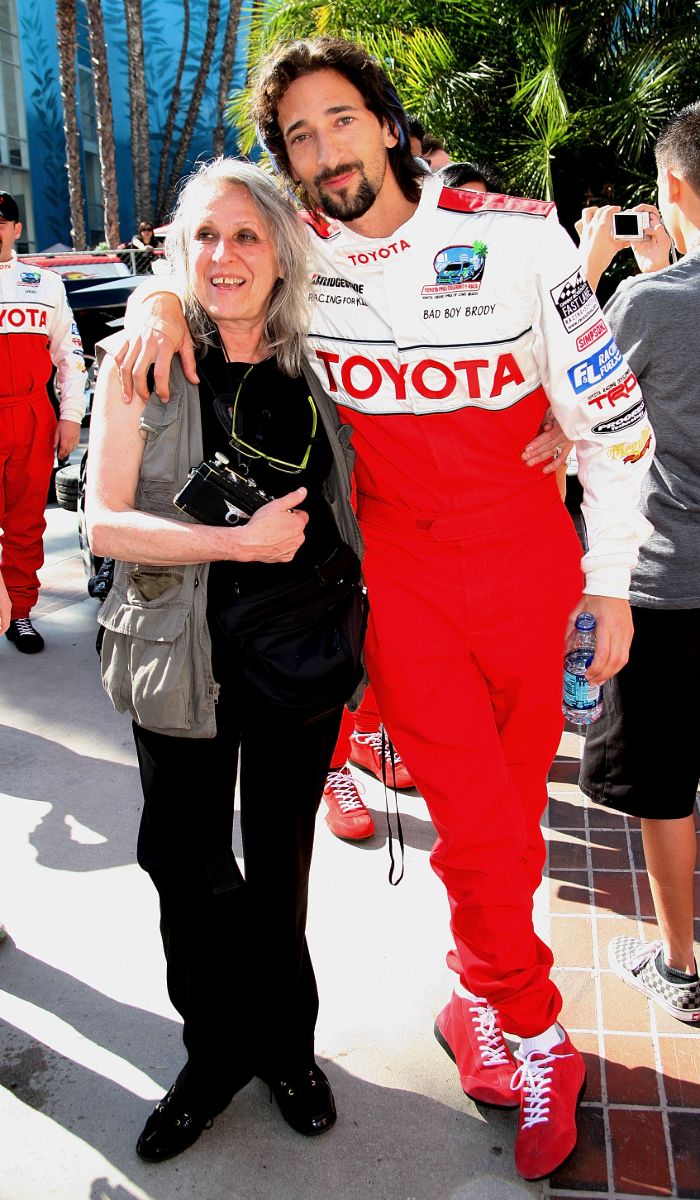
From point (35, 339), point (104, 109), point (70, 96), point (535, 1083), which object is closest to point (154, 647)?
point (535, 1083)

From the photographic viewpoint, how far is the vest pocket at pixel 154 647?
1969 mm

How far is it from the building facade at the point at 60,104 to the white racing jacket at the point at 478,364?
88.1 feet

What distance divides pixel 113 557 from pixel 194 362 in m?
0.40

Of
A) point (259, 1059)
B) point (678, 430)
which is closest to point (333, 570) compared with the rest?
point (678, 430)

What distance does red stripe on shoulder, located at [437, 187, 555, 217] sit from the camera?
7.19 feet

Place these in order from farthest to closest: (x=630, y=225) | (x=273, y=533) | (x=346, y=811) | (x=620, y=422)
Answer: (x=346, y=811) < (x=630, y=225) < (x=620, y=422) < (x=273, y=533)

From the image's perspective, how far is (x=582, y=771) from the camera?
106 inches

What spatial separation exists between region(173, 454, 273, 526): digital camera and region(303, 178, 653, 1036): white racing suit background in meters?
0.45

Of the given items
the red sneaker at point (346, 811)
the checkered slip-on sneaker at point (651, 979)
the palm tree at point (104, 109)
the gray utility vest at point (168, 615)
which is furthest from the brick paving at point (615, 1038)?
the palm tree at point (104, 109)

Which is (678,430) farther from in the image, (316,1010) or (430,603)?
(316,1010)

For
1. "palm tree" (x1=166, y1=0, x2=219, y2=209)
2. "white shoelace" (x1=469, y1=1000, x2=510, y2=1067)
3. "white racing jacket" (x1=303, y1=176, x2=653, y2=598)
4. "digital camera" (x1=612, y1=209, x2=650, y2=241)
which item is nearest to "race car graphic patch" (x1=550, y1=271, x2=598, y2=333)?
"white racing jacket" (x1=303, y1=176, x2=653, y2=598)

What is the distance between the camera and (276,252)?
212 cm

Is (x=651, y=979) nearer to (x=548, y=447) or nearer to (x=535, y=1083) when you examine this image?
(x=535, y=1083)

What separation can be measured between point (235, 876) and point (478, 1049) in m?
0.74
